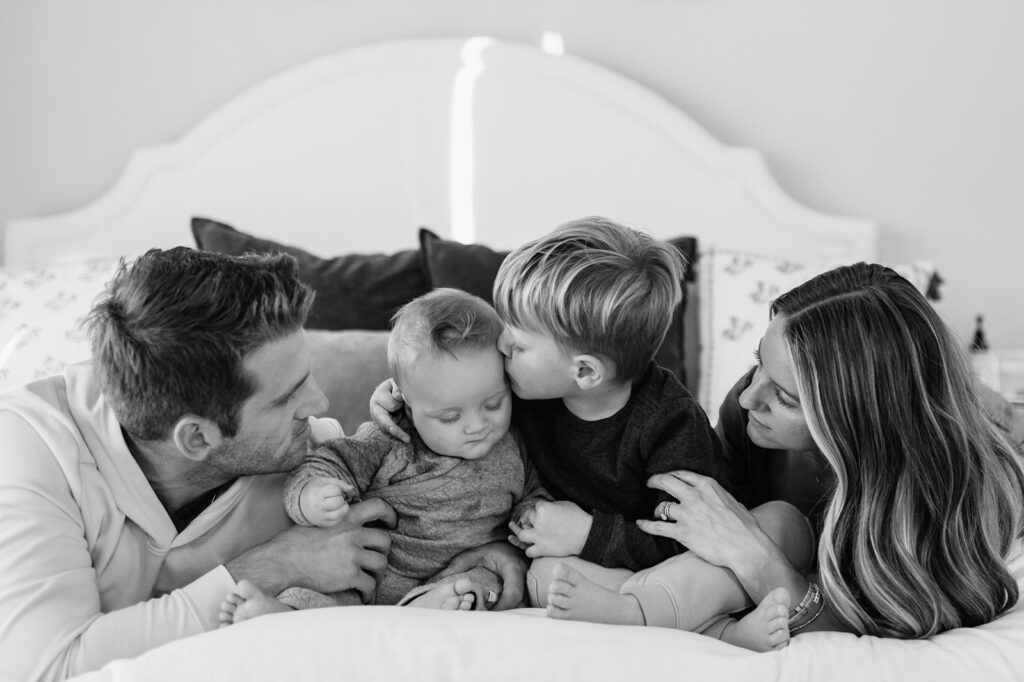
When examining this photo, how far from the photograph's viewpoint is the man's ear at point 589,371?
63.2 inches

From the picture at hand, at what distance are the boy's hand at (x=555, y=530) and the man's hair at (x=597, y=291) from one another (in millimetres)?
239

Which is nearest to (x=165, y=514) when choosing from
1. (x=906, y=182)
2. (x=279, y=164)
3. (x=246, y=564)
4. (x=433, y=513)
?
(x=246, y=564)

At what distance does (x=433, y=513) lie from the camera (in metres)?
1.70

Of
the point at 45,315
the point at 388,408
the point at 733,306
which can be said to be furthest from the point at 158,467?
the point at 733,306

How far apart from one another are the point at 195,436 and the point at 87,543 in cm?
21

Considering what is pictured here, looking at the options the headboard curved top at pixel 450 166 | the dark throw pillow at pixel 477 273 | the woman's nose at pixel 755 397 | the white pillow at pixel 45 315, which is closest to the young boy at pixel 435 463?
the woman's nose at pixel 755 397

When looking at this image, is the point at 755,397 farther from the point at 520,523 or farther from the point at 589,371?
the point at 520,523

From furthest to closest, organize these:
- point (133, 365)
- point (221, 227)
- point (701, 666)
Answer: point (221, 227)
point (133, 365)
point (701, 666)

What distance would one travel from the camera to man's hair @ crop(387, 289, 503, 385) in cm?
160

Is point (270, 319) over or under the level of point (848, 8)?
under

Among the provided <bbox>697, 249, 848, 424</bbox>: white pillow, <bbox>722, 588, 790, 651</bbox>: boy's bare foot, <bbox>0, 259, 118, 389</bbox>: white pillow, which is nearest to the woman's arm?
<bbox>722, 588, 790, 651</bbox>: boy's bare foot

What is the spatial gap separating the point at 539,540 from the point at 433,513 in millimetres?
187

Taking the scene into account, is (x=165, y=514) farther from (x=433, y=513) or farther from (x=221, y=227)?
(x=221, y=227)

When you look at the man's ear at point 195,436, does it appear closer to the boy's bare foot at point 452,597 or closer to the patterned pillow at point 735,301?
the boy's bare foot at point 452,597
